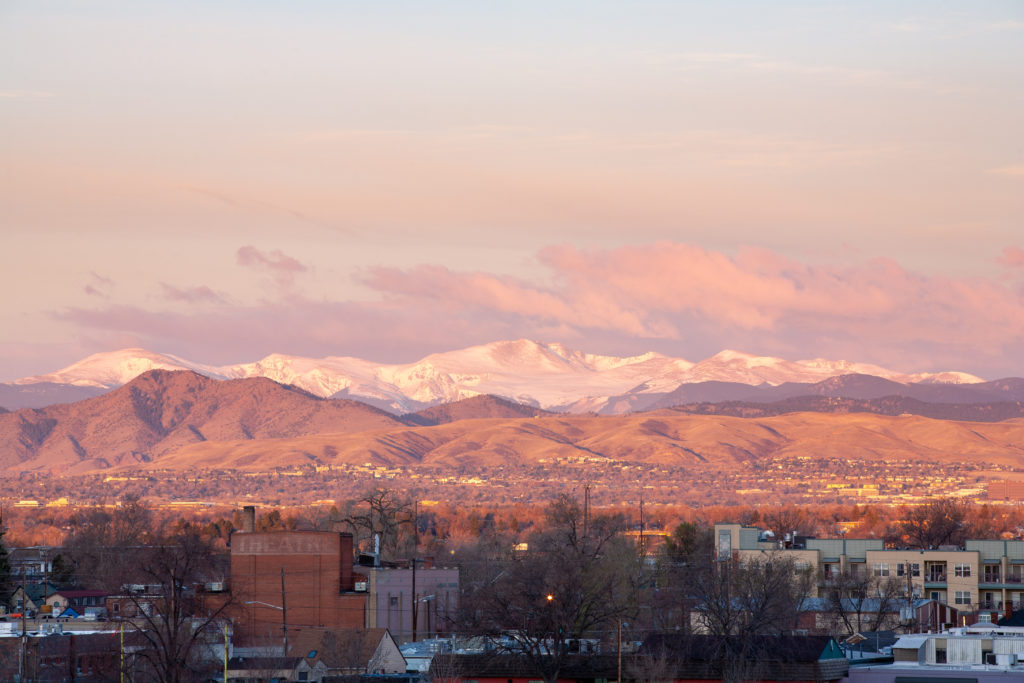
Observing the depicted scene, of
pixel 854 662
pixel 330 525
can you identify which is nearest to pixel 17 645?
pixel 854 662

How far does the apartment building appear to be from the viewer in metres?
123

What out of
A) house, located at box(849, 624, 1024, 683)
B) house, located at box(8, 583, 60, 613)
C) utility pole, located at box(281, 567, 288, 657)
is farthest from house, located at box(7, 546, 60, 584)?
house, located at box(849, 624, 1024, 683)

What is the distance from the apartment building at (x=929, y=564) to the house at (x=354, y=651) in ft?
150

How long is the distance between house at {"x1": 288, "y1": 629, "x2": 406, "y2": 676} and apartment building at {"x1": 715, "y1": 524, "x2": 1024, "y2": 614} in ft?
150

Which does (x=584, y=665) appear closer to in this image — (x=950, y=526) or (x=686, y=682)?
(x=686, y=682)

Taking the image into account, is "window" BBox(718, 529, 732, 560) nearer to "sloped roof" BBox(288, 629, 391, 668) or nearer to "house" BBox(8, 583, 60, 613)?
"house" BBox(8, 583, 60, 613)

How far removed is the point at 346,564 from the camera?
343 feet

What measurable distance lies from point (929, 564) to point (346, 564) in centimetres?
4614

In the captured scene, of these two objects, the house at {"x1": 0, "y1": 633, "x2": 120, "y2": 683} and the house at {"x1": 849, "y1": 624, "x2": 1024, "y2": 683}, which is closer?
the house at {"x1": 849, "y1": 624, "x2": 1024, "y2": 683}

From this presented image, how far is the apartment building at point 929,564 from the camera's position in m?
123

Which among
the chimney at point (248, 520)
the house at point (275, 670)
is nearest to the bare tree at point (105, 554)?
the chimney at point (248, 520)

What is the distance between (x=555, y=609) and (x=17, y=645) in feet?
82.0

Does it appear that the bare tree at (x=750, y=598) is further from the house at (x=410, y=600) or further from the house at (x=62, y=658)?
the house at (x=62, y=658)

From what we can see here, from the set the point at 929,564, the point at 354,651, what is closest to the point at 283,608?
the point at 354,651
